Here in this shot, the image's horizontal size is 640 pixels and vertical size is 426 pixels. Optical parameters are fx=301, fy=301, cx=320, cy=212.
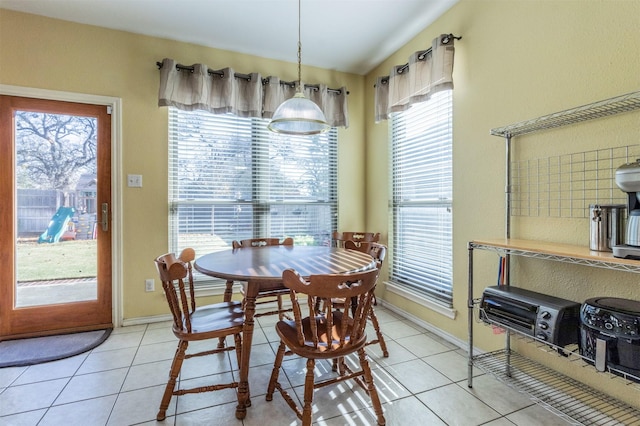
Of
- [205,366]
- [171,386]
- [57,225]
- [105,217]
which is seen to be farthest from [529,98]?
[57,225]

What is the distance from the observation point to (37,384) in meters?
1.91

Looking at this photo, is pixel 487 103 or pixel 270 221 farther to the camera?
pixel 270 221

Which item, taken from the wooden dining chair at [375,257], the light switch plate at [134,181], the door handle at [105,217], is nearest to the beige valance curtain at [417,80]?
the wooden dining chair at [375,257]

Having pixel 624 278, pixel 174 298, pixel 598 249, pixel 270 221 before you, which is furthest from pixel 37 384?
pixel 624 278

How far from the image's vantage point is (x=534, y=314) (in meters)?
1.55

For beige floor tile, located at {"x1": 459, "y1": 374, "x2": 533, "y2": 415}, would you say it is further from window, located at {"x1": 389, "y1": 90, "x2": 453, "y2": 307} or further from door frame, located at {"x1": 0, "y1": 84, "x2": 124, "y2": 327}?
door frame, located at {"x1": 0, "y1": 84, "x2": 124, "y2": 327}

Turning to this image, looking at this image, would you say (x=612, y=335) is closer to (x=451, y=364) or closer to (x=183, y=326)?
(x=451, y=364)

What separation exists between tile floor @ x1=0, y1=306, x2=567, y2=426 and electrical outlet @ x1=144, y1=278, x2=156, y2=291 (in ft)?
1.97

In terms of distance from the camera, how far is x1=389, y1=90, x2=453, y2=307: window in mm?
2607

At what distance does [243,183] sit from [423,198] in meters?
1.86

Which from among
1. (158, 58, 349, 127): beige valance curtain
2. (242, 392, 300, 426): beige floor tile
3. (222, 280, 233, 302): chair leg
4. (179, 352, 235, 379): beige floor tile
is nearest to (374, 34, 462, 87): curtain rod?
(158, 58, 349, 127): beige valance curtain

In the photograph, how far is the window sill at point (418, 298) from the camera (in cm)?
251

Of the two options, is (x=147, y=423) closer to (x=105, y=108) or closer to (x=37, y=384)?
(x=37, y=384)

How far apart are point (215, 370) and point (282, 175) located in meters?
2.05
